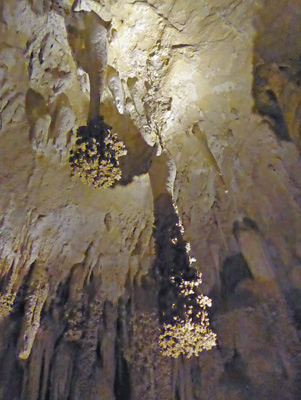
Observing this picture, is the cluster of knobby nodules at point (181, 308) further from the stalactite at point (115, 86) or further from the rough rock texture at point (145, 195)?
the stalactite at point (115, 86)

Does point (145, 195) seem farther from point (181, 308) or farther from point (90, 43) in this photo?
point (90, 43)

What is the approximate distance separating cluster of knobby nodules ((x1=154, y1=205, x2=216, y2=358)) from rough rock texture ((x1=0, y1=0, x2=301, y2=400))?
233 millimetres

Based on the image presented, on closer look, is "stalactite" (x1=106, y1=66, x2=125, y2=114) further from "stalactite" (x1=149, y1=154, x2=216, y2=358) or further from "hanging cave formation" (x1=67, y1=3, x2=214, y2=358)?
"stalactite" (x1=149, y1=154, x2=216, y2=358)

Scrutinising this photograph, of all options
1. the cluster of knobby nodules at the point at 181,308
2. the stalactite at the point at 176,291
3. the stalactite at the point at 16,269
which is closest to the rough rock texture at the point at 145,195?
the stalactite at the point at 16,269

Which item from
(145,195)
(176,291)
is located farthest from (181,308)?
(145,195)

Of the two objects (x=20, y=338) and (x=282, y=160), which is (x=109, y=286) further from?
(x=282, y=160)

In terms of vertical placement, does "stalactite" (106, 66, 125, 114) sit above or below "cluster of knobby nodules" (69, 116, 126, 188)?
above

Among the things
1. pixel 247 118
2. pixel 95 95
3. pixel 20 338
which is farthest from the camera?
pixel 247 118

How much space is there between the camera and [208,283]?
278 cm

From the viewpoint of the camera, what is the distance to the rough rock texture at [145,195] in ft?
8.18

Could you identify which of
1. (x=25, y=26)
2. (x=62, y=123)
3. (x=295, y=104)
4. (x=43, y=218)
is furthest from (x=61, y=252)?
(x=295, y=104)

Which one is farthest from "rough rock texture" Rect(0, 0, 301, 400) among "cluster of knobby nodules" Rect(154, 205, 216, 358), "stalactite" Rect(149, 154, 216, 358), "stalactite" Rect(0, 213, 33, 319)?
"cluster of knobby nodules" Rect(154, 205, 216, 358)

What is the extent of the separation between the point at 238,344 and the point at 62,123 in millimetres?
2175

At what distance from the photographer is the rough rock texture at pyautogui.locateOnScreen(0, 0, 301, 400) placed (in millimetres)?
2494
